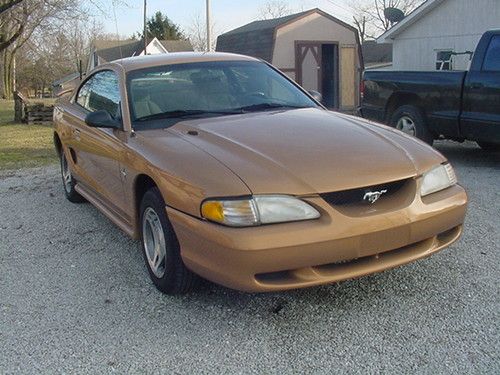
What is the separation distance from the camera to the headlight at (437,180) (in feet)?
10.8

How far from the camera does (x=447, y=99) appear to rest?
749 cm

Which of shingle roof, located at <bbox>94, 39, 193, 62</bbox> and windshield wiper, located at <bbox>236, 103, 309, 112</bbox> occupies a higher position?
shingle roof, located at <bbox>94, 39, 193, 62</bbox>

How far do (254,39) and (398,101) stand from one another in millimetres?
13899

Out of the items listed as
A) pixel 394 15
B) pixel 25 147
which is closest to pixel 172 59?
pixel 25 147

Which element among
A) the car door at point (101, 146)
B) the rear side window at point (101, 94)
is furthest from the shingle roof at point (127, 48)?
the car door at point (101, 146)

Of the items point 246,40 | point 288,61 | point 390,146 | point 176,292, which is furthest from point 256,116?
point 246,40

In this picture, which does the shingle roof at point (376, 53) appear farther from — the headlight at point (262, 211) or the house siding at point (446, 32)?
the headlight at point (262, 211)

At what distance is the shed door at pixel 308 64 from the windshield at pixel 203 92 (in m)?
16.4

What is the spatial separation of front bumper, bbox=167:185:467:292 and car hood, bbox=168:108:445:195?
0.19m

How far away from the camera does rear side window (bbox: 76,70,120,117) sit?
4484 mm

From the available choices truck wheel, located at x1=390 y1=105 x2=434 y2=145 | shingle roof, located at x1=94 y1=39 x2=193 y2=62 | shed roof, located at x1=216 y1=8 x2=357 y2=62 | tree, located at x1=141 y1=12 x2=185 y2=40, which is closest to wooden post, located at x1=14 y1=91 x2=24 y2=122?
shed roof, located at x1=216 y1=8 x2=357 y2=62

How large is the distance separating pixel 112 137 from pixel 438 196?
242 centimetres

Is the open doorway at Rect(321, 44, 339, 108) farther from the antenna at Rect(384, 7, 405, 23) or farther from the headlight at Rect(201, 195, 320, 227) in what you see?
the headlight at Rect(201, 195, 320, 227)

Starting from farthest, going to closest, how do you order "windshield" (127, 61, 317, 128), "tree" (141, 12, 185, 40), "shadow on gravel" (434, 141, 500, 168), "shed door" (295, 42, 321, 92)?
1. "tree" (141, 12, 185, 40)
2. "shed door" (295, 42, 321, 92)
3. "shadow on gravel" (434, 141, 500, 168)
4. "windshield" (127, 61, 317, 128)
